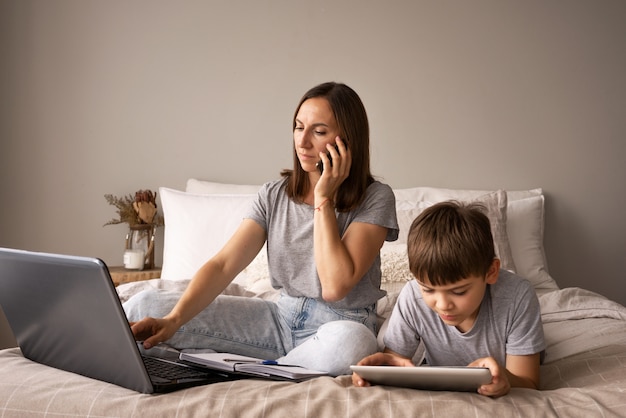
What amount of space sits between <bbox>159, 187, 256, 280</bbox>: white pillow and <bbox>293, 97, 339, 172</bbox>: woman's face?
1.31m

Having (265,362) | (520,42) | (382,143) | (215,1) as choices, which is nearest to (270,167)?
(382,143)

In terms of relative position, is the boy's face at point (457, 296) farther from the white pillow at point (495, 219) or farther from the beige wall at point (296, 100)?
the beige wall at point (296, 100)

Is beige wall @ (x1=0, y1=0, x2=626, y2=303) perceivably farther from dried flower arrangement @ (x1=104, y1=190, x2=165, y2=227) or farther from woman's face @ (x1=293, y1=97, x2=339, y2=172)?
woman's face @ (x1=293, y1=97, x2=339, y2=172)

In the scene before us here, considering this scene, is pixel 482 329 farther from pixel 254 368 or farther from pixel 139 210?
pixel 139 210

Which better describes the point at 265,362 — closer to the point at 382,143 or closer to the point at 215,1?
the point at 382,143

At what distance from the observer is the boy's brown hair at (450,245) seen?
152cm

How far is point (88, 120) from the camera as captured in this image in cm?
374

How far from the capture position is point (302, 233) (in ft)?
6.51

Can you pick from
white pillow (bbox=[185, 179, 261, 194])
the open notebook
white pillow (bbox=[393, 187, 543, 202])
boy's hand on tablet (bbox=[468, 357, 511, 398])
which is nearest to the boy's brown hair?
boy's hand on tablet (bbox=[468, 357, 511, 398])

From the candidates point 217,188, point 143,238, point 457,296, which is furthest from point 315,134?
point 143,238

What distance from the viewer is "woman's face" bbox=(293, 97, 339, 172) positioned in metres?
1.95

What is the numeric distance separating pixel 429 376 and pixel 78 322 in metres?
0.65

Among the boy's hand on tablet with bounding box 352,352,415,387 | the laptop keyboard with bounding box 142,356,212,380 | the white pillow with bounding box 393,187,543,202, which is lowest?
the laptop keyboard with bounding box 142,356,212,380

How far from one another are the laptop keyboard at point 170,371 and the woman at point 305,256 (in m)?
0.09
